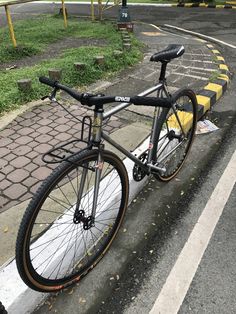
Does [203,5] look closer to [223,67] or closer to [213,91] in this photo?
[223,67]

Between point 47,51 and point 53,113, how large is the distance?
12.9ft

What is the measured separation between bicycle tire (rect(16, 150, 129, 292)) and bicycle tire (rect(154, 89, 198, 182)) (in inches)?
24.6

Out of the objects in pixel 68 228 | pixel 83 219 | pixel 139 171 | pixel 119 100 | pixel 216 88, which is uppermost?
pixel 119 100

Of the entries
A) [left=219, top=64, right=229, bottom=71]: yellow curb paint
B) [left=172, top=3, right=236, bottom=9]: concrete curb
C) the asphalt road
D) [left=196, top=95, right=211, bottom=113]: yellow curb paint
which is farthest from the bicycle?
[left=172, top=3, right=236, bottom=9]: concrete curb

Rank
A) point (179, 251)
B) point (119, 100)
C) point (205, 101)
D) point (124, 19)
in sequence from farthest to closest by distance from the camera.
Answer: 1. point (124, 19)
2. point (205, 101)
3. point (179, 251)
4. point (119, 100)

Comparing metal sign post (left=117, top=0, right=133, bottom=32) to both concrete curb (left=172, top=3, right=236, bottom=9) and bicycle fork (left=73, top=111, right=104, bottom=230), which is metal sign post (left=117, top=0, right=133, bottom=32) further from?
concrete curb (left=172, top=3, right=236, bottom=9)

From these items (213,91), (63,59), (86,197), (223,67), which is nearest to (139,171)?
(86,197)

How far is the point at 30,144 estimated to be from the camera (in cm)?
414

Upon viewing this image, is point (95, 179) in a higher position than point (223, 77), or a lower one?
higher

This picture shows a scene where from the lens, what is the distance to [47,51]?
326 inches

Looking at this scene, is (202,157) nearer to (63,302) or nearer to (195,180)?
(195,180)

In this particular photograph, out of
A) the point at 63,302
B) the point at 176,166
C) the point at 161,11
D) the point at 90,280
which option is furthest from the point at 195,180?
the point at 161,11

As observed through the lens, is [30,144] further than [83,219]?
Yes

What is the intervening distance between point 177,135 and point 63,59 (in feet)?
12.7
